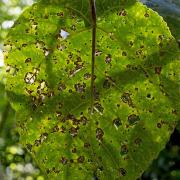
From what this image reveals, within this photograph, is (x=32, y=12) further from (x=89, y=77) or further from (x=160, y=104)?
(x=160, y=104)

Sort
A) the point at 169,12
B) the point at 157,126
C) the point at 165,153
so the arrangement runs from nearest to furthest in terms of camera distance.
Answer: the point at 157,126 < the point at 169,12 < the point at 165,153

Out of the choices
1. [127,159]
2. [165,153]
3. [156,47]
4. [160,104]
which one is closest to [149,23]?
[156,47]

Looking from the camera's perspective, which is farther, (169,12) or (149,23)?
(169,12)

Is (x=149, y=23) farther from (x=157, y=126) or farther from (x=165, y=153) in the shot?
(x=165, y=153)

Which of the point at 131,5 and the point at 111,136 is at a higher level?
the point at 131,5

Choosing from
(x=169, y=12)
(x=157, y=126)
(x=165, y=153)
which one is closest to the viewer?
(x=157, y=126)

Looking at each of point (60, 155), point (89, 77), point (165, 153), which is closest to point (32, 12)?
point (89, 77)

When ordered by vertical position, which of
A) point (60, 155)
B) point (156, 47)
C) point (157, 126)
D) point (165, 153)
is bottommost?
point (165, 153)
